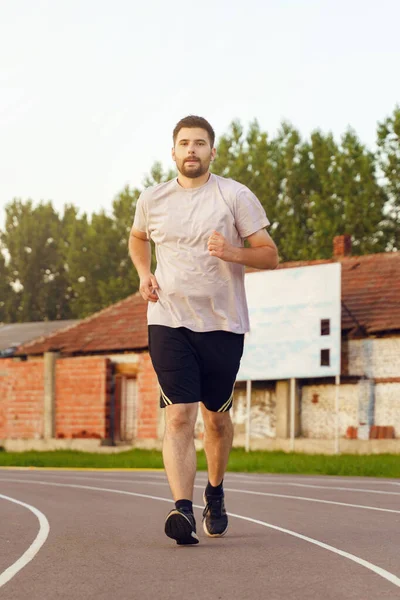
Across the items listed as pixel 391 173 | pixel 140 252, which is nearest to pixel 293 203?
pixel 391 173

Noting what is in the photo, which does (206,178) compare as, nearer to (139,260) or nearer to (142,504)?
(139,260)

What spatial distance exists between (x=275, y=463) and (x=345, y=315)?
9.73m

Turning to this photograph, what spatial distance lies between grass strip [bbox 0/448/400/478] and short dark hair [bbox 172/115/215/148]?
14.7 metres

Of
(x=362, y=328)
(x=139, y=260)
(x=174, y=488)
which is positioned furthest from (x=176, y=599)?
(x=362, y=328)

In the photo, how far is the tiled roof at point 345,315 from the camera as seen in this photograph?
34000 mm

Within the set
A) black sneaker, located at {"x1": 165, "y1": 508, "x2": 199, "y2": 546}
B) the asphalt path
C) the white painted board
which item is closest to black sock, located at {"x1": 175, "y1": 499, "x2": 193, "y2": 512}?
black sneaker, located at {"x1": 165, "y1": 508, "x2": 199, "y2": 546}

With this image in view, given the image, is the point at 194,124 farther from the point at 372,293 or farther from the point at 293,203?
the point at 293,203

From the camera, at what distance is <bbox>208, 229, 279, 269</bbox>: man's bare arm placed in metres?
7.62

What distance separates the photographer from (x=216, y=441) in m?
8.19

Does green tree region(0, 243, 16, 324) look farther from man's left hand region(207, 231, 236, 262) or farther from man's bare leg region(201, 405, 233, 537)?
man's left hand region(207, 231, 236, 262)

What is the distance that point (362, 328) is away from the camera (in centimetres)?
3362

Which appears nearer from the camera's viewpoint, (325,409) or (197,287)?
(197,287)

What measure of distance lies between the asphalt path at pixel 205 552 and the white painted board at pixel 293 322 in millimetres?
18420

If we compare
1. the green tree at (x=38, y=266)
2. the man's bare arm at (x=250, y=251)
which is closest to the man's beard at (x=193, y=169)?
the man's bare arm at (x=250, y=251)
